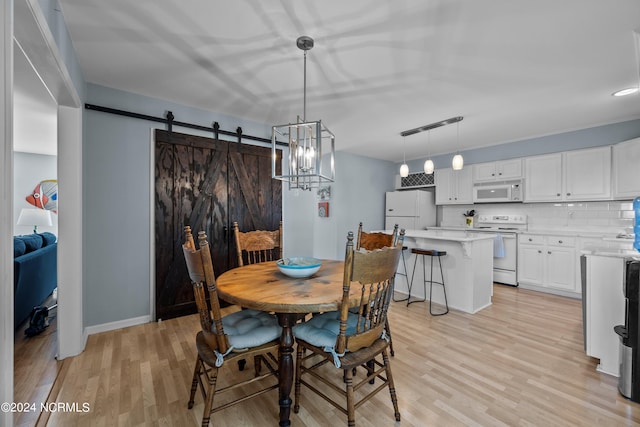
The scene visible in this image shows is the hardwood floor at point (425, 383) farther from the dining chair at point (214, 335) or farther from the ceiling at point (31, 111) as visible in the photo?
the ceiling at point (31, 111)

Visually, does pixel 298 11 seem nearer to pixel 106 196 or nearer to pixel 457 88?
pixel 457 88

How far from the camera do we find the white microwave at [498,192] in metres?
4.55

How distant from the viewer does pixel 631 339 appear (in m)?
1.77

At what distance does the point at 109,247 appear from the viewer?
2.73 metres

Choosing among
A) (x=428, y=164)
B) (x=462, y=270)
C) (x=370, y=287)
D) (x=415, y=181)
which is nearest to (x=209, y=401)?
(x=370, y=287)

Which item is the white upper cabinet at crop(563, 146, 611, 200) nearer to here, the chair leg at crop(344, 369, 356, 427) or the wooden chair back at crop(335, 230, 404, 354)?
the wooden chair back at crop(335, 230, 404, 354)

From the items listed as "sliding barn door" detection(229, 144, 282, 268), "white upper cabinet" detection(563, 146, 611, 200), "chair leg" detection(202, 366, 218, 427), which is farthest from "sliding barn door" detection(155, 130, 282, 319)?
"white upper cabinet" detection(563, 146, 611, 200)

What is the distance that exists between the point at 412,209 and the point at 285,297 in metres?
4.67

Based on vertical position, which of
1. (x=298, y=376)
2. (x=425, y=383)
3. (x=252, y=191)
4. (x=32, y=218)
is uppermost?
(x=252, y=191)

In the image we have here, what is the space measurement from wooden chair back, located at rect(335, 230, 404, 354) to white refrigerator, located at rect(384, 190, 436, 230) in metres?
4.25

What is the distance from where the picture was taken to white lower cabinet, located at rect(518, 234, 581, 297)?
3.88 metres

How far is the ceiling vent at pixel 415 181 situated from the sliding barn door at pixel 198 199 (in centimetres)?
365

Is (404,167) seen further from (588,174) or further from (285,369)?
(285,369)

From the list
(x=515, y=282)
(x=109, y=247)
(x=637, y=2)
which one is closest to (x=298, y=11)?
(x=637, y=2)
